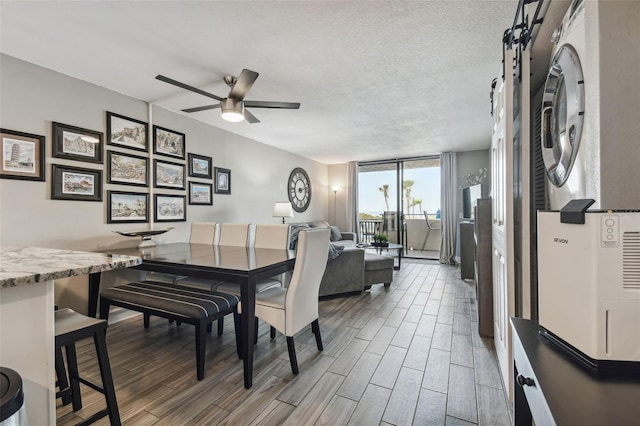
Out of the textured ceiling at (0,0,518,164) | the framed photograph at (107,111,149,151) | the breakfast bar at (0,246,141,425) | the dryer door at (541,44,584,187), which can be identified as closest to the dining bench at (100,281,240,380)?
the breakfast bar at (0,246,141,425)

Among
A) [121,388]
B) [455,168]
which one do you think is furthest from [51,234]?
[455,168]

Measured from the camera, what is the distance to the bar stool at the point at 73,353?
119 centimetres

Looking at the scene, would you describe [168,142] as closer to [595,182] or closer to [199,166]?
[199,166]

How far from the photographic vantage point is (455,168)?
5.92 metres

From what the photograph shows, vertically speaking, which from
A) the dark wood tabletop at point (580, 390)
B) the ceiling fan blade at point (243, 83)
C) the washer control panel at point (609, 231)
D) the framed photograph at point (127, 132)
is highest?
the ceiling fan blade at point (243, 83)

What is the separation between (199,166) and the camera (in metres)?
3.82

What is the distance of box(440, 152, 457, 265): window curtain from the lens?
5.88 meters

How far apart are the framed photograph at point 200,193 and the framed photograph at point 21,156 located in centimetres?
152

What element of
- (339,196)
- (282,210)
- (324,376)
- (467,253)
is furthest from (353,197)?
(324,376)

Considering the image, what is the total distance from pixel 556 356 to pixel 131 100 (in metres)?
3.96

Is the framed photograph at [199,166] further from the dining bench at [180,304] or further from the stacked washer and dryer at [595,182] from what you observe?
the stacked washer and dryer at [595,182]

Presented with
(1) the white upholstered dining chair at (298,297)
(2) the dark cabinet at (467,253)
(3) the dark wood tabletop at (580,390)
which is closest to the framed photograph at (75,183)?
(1) the white upholstered dining chair at (298,297)

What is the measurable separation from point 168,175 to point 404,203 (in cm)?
518

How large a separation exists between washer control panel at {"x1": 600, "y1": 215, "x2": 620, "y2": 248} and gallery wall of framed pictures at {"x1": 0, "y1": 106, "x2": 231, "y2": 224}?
351 cm
